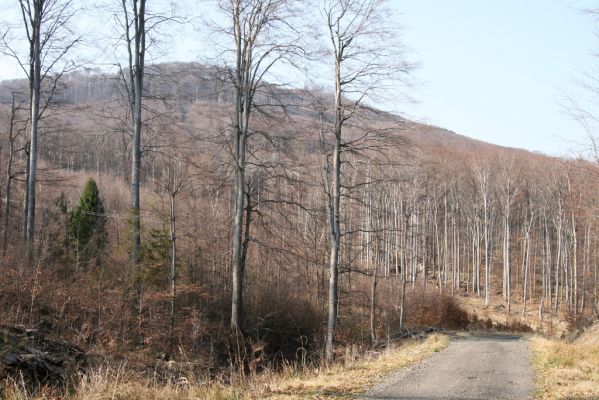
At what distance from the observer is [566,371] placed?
10766 mm

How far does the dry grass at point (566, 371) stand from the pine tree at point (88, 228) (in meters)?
11.4

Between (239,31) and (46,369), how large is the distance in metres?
10.6

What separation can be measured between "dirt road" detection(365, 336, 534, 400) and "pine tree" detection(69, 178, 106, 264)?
31.1 feet

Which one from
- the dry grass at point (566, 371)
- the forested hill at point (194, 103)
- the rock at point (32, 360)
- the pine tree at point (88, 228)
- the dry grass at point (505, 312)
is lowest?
the dry grass at point (505, 312)

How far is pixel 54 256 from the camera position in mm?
18000

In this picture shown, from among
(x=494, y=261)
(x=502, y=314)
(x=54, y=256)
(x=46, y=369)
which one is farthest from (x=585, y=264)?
(x=46, y=369)

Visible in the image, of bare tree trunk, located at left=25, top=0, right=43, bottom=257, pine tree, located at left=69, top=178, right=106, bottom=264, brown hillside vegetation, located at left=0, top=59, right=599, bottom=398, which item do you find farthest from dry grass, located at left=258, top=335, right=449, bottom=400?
bare tree trunk, located at left=25, top=0, right=43, bottom=257

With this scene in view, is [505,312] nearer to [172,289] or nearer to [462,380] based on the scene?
[172,289]

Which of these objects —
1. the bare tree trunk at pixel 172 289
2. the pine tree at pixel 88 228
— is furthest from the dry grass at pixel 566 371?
the pine tree at pixel 88 228

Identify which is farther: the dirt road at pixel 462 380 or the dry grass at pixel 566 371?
the dry grass at pixel 566 371

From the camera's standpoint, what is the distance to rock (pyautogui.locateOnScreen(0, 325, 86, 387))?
8.27 meters

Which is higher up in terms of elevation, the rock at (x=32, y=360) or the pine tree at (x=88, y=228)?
the pine tree at (x=88, y=228)

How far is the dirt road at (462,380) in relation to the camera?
25.5 ft

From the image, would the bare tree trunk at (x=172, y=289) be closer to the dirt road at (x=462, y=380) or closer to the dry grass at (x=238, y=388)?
the dry grass at (x=238, y=388)
